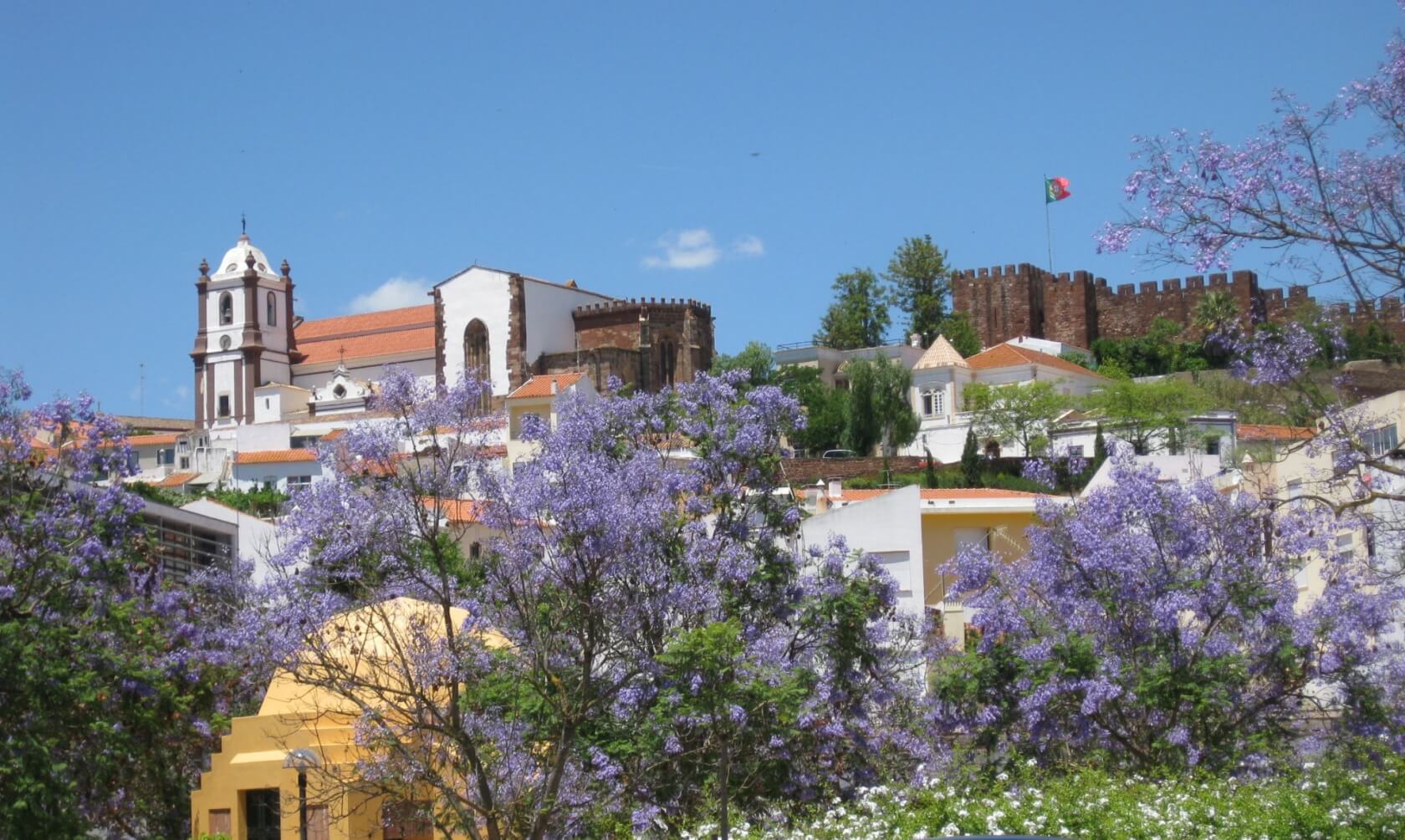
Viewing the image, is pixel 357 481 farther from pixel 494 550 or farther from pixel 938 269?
pixel 938 269

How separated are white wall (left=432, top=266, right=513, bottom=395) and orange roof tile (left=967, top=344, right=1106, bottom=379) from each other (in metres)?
22.8

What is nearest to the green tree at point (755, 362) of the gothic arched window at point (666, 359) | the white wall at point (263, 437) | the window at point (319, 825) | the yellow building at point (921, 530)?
the gothic arched window at point (666, 359)

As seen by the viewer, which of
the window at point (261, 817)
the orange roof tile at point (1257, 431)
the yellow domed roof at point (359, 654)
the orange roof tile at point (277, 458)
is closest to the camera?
the yellow domed roof at point (359, 654)

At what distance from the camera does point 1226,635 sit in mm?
20516

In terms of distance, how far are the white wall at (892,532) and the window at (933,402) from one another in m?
40.8

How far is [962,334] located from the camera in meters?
91.0

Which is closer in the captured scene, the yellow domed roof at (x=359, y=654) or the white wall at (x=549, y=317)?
the yellow domed roof at (x=359, y=654)

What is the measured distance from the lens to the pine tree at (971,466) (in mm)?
58094

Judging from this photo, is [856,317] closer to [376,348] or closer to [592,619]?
[376,348]

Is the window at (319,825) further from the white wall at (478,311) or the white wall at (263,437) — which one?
the white wall at (478,311)

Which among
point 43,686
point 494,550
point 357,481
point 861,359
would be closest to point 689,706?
point 494,550

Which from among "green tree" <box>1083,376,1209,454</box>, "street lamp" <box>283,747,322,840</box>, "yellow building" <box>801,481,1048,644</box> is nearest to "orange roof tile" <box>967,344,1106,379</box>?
"green tree" <box>1083,376,1209,454</box>

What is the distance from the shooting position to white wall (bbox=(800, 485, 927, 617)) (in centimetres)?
3422

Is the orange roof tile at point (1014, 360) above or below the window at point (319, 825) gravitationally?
above
